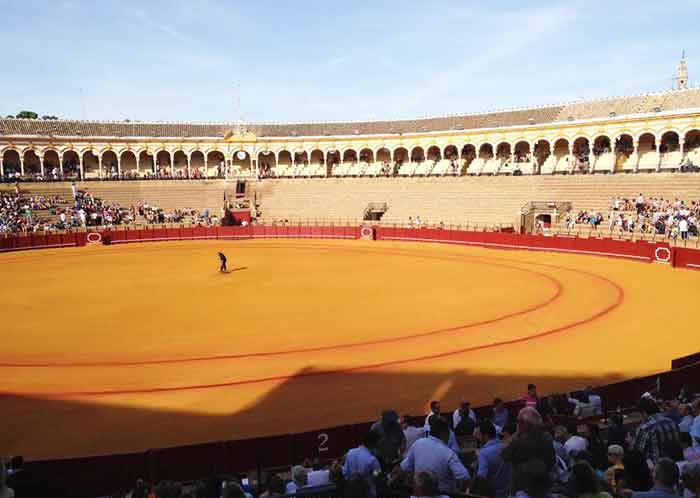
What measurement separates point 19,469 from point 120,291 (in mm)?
18069

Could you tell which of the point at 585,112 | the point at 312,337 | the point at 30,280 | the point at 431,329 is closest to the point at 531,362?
the point at 431,329

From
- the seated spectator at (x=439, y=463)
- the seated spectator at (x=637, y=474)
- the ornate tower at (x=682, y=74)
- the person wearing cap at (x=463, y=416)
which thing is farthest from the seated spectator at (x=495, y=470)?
the ornate tower at (x=682, y=74)

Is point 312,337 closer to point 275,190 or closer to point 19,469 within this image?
point 19,469

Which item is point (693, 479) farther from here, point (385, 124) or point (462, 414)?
point (385, 124)

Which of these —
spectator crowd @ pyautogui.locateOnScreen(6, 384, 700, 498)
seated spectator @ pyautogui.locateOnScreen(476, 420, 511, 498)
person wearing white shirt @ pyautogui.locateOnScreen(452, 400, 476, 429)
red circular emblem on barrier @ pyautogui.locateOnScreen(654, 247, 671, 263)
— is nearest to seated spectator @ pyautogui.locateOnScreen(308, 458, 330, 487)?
spectator crowd @ pyautogui.locateOnScreen(6, 384, 700, 498)

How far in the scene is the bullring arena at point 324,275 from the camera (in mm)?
11722

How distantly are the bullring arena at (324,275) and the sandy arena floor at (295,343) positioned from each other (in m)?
0.09

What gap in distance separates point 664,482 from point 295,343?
12.3 meters

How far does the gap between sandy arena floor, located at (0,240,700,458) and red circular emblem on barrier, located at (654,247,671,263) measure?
25.6 inches

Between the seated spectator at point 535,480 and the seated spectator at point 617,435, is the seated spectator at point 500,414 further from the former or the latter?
the seated spectator at point 535,480

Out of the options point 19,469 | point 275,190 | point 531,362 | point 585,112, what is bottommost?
point 531,362

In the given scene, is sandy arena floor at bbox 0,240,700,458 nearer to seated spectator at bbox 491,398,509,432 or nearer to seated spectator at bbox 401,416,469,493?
seated spectator at bbox 491,398,509,432

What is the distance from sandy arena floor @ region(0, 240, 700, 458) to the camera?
1120 centimetres

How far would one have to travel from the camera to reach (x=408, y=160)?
66.5 m
